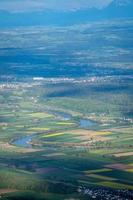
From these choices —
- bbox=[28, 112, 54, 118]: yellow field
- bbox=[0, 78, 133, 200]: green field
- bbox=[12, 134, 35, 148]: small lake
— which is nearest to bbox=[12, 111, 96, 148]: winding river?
bbox=[12, 134, 35, 148]: small lake

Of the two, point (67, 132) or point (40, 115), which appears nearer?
point (67, 132)

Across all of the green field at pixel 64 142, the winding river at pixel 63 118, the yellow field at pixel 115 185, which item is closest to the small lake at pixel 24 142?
the winding river at pixel 63 118

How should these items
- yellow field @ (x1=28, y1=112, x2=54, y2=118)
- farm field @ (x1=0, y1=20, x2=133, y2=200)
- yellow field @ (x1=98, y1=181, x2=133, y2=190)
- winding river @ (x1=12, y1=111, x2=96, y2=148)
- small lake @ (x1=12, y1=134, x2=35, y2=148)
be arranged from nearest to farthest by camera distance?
yellow field @ (x1=98, y1=181, x2=133, y2=190) < farm field @ (x1=0, y1=20, x2=133, y2=200) < small lake @ (x1=12, y1=134, x2=35, y2=148) < winding river @ (x1=12, y1=111, x2=96, y2=148) < yellow field @ (x1=28, y1=112, x2=54, y2=118)

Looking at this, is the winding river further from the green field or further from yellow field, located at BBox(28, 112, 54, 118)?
yellow field, located at BBox(28, 112, 54, 118)

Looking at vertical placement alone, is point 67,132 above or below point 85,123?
above

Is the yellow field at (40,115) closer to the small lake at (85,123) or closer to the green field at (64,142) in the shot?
the green field at (64,142)

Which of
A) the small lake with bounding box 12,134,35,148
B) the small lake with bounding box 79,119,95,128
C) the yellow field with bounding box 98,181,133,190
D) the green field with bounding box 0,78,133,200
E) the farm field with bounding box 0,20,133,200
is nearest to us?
the yellow field with bounding box 98,181,133,190

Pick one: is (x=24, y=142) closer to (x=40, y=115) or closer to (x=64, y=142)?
(x=64, y=142)

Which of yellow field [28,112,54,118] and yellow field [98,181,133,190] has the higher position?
yellow field [98,181,133,190]

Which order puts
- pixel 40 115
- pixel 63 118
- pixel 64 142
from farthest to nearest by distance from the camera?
pixel 40 115 → pixel 63 118 → pixel 64 142

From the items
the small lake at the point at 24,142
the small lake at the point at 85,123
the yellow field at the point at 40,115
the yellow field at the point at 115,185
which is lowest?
the yellow field at the point at 40,115

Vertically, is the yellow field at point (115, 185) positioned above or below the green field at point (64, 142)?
above

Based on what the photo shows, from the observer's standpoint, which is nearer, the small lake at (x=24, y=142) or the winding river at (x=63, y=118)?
the small lake at (x=24, y=142)

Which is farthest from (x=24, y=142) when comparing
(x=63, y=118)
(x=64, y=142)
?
(x=63, y=118)
